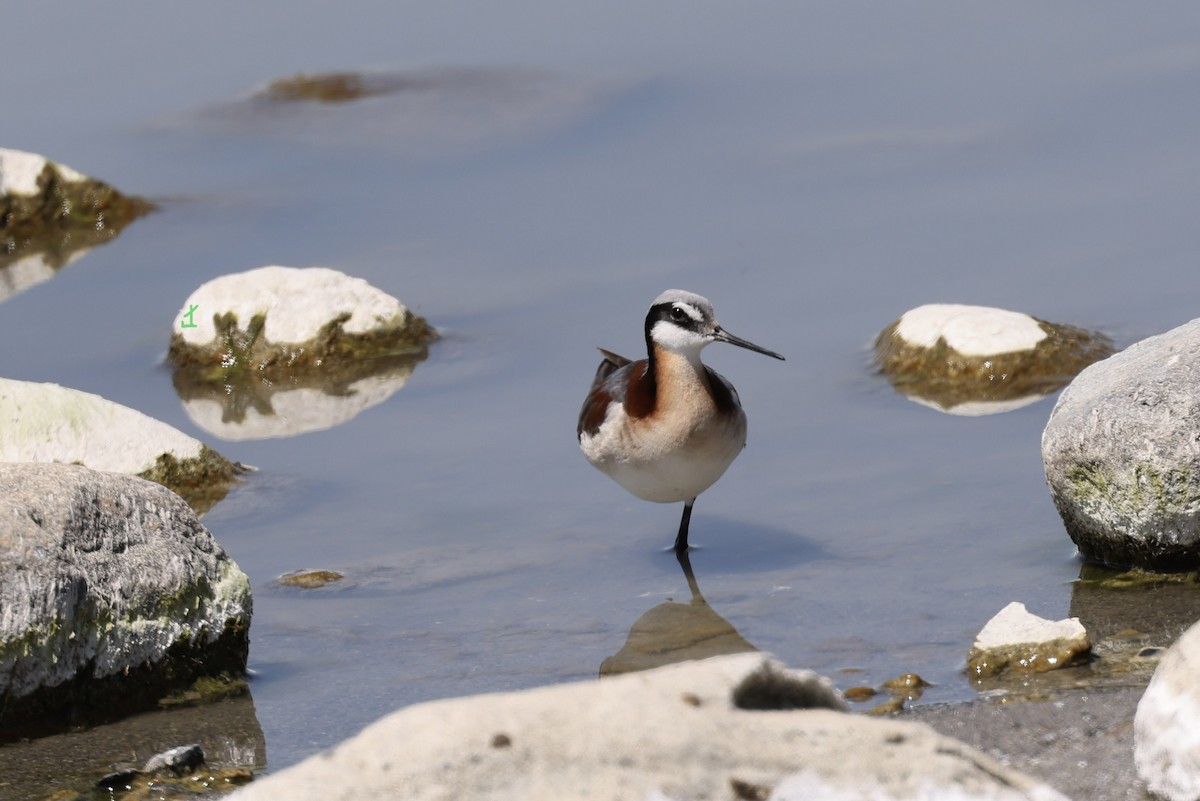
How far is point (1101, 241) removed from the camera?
45.1 ft

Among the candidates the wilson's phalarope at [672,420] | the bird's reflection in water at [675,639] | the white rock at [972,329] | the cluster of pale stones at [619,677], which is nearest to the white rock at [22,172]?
the cluster of pale stones at [619,677]

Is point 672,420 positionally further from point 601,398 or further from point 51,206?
point 51,206

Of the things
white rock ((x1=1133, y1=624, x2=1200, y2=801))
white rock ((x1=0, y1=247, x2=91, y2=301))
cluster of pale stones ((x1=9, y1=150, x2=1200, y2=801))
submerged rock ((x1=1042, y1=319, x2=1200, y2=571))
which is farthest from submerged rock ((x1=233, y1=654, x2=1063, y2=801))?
white rock ((x1=0, y1=247, x2=91, y2=301))

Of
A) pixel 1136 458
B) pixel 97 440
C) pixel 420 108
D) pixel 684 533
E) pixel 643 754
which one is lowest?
pixel 684 533

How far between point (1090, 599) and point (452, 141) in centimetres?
1139

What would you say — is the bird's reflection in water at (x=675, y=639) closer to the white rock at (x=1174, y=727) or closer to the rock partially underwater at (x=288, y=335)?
the white rock at (x=1174, y=727)

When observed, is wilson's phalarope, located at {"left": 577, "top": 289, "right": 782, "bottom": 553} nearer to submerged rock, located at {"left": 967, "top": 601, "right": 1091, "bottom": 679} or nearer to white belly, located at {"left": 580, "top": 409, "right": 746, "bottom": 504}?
white belly, located at {"left": 580, "top": 409, "right": 746, "bottom": 504}

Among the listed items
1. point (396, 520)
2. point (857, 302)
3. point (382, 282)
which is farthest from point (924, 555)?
point (382, 282)

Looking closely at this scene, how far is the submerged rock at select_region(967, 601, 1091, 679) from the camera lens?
728 centimetres

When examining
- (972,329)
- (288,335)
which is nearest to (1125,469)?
(972,329)

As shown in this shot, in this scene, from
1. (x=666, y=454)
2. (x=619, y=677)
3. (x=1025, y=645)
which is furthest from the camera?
(x=666, y=454)

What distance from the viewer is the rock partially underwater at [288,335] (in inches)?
524

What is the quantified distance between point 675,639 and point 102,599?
2731mm

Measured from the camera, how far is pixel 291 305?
44.4 feet
